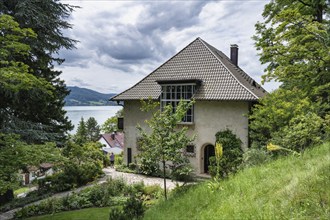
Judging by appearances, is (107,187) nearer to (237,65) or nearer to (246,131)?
(246,131)

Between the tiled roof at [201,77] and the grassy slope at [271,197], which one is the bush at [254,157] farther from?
the tiled roof at [201,77]

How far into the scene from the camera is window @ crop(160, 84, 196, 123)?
19.0 meters

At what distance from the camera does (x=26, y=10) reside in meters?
13.3

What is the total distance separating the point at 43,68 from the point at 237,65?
1634cm

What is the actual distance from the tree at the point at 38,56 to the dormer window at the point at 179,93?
7.36 meters

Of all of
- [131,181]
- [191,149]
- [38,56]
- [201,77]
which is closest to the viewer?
[38,56]

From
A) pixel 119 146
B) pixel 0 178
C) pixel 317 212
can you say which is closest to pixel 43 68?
pixel 0 178

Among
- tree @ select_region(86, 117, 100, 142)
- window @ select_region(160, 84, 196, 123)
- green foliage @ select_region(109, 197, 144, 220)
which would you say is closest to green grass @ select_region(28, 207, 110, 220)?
green foliage @ select_region(109, 197, 144, 220)

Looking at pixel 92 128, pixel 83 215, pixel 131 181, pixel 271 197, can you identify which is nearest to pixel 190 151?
pixel 131 181

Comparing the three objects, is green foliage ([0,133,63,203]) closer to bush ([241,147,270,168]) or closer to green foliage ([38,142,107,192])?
green foliage ([38,142,107,192])

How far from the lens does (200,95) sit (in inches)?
726

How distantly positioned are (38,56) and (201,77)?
1099 cm

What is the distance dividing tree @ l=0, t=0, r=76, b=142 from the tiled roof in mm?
6555

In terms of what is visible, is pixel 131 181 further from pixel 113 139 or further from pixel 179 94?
pixel 113 139
